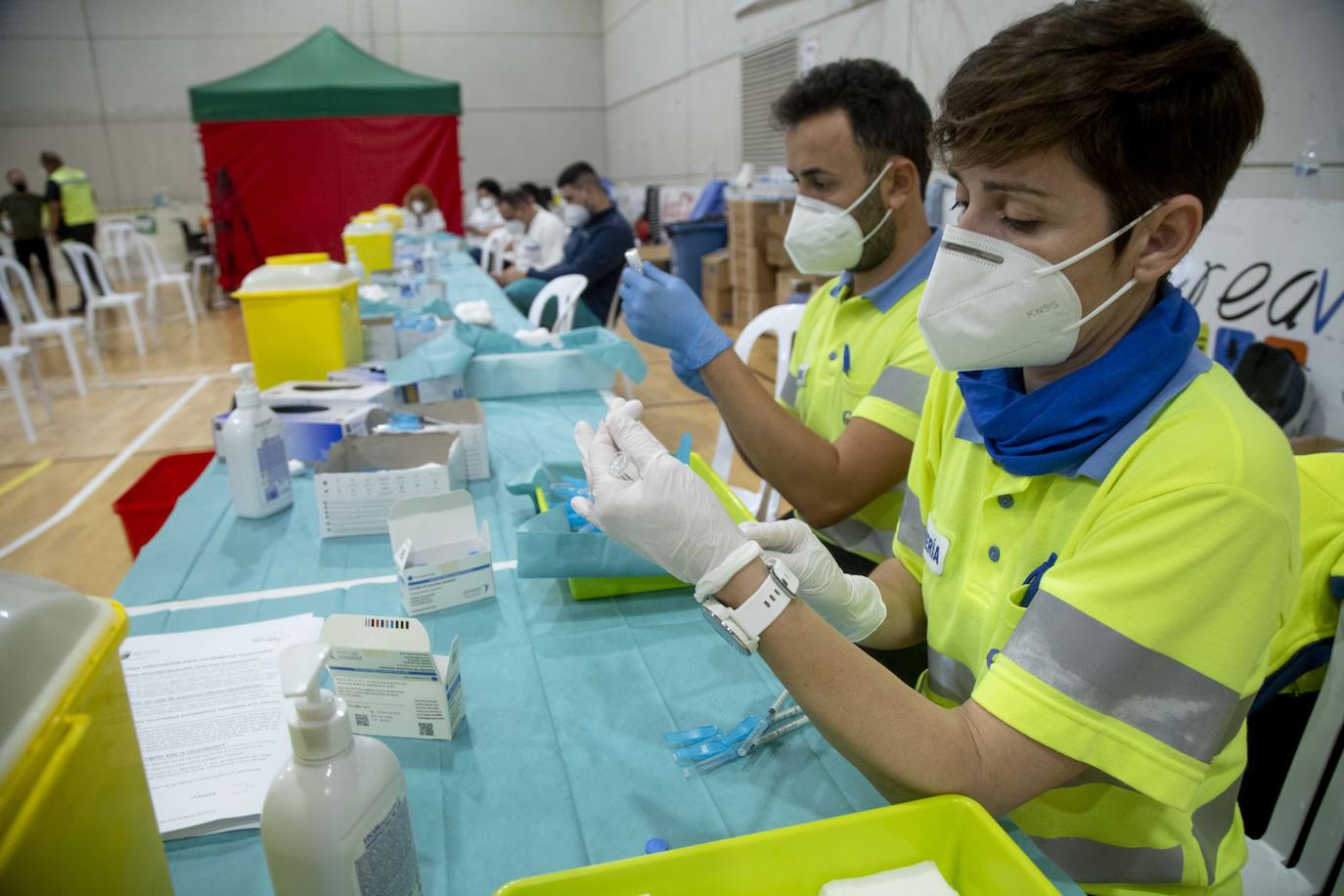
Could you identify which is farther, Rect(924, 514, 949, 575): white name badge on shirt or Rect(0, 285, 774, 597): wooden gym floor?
Rect(0, 285, 774, 597): wooden gym floor

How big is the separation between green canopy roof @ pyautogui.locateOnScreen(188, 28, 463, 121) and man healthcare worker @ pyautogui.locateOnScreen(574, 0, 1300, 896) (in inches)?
311

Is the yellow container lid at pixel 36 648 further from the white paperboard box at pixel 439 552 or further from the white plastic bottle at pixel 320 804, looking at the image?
the white paperboard box at pixel 439 552

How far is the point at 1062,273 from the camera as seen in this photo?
0.82m

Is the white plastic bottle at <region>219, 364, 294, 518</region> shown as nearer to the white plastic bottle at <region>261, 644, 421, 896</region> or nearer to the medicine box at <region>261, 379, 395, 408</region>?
the medicine box at <region>261, 379, 395, 408</region>

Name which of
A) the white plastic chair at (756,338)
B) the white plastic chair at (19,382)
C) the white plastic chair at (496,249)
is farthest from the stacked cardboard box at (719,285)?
the white plastic chair at (756,338)

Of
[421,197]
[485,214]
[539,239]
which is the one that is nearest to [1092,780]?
[539,239]

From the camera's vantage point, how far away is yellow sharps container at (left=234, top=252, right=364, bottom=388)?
201 centimetres

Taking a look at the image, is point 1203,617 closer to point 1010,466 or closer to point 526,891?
point 1010,466

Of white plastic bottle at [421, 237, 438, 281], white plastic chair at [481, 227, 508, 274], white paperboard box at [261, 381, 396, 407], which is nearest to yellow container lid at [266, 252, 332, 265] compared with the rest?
white paperboard box at [261, 381, 396, 407]

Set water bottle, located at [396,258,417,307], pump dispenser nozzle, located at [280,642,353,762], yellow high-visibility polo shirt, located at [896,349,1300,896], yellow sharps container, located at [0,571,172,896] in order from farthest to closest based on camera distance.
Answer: water bottle, located at [396,258,417,307] → yellow high-visibility polo shirt, located at [896,349,1300,896] → pump dispenser nozzle, located at [280,642,353,762] → yellow sharps container, located at [0,571,172,896]

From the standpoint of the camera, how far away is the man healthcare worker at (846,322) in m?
1.45

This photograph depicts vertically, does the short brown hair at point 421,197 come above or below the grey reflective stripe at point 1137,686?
above

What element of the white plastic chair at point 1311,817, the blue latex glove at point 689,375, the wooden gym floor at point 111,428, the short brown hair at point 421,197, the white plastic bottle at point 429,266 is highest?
the short brown hair at point 421,197

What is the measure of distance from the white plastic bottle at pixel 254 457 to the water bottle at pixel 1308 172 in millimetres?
2799
